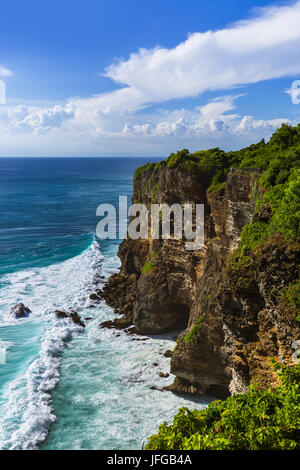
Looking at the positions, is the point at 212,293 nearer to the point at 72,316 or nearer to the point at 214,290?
the point at 214,290

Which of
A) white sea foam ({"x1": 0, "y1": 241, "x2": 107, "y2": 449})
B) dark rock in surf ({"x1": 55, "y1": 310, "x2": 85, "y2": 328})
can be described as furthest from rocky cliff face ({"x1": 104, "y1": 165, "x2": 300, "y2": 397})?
white sea foam ({"x1": 0, "y1": 241, "x2": 107, "y2": 449})

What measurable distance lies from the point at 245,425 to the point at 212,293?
1400 cm

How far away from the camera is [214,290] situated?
69.9 feet

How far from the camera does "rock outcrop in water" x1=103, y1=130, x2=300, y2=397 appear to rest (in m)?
12.8

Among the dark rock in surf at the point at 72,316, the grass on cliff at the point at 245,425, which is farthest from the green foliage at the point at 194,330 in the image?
the dark rock in surf at the point at 72,316

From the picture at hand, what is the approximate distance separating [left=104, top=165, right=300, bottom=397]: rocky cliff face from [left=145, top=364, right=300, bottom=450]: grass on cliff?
3386mm

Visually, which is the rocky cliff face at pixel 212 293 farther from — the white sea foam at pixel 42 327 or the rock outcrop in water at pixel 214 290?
the white sea foam at pixel 42 327

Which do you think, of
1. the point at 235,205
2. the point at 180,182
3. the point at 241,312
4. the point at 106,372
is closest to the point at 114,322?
the point at 106,372

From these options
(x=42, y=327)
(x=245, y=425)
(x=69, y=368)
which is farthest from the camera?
(x=42, y=327)

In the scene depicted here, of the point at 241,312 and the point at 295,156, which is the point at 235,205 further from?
the point at 241,312

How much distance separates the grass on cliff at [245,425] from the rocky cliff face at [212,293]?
3386 millimetres

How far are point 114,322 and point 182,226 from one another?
11.6m

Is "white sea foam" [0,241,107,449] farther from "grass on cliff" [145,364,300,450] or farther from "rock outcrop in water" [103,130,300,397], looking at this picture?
"grass on cliff" [145,364,300,450]

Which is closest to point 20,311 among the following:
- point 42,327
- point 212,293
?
point 42,327
